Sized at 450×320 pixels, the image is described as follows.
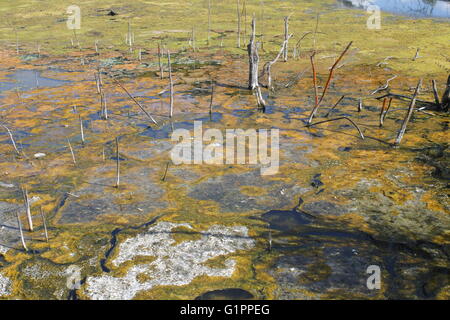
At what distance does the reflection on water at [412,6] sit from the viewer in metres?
14.2

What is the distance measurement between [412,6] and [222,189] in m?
14.4

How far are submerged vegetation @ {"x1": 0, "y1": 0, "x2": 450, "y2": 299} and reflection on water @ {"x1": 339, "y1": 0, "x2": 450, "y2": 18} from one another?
258 inches

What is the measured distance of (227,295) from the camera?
2.61 metres

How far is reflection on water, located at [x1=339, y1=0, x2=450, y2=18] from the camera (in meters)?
14.2

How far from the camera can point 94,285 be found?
272 centimetres

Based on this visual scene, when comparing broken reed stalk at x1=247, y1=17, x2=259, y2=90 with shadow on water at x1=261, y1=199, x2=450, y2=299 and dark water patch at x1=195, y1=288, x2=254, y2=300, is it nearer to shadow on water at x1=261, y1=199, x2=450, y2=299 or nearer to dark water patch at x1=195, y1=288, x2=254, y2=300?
shadow on water at x1=261, y1=199, x2=450, y2=299

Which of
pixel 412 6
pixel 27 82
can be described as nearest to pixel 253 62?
pixel 27 82

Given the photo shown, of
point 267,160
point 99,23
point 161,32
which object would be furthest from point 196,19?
point 267,160

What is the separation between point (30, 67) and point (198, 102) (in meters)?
4.21

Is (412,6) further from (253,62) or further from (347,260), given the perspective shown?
(347,260)

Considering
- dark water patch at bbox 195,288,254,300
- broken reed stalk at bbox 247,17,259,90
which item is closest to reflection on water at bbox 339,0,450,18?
broken reed stalk at bbox 247,17,259,90

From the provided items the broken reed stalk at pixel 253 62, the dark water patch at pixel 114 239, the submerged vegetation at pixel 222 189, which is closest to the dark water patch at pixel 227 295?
the submerged vegetation at pixel 222 189

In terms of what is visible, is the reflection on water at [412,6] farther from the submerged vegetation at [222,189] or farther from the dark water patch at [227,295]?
the dark water patch at [227,295]
